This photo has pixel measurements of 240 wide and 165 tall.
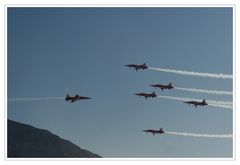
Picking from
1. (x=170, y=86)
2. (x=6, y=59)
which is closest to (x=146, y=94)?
(x=170, y=86)
